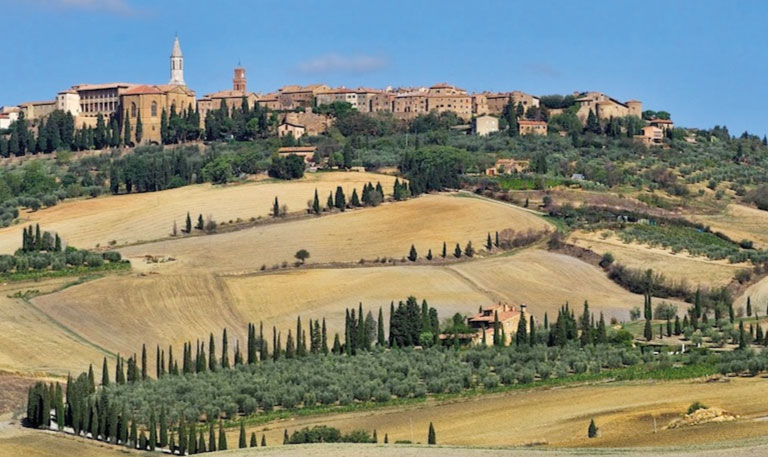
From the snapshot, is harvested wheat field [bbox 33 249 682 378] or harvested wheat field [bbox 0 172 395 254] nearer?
harvested wheat field [bbox 33 249 682 378]

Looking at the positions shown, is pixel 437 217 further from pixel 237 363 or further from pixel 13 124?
pixel 13 124

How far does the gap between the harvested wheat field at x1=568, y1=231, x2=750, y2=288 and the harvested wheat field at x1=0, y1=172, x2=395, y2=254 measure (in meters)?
20.4

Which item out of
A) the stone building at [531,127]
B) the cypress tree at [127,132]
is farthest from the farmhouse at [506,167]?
the cypress tree at [127,132]

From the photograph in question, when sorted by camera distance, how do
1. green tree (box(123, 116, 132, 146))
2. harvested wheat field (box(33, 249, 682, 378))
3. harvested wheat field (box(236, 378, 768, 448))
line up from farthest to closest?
→ 1. green tree (box(123, 116, 132, 146))
2. harvested wheat field (box(33, 249, 682, 378))
3. harvested wheat field (box(236, 378, 768, 448))

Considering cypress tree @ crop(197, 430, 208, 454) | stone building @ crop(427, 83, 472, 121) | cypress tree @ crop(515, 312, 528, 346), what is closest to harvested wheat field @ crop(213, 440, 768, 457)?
cypress tree @ crop(197, 430, 208, 454)

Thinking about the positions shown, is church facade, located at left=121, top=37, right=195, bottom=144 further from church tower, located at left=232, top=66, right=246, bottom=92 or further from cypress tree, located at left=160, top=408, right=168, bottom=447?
cypress tree, located at left=160, top=408, right=168, bottom=447

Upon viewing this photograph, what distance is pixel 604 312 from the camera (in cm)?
10119

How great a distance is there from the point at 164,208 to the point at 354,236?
18.0 metres

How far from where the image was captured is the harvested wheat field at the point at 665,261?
361 feet

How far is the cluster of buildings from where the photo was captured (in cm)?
17075

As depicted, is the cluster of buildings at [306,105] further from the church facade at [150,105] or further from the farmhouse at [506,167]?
the farmhouse at [506,167]

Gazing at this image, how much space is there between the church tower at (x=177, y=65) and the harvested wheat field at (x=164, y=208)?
53301 mm

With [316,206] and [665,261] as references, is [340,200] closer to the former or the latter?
[316,206]

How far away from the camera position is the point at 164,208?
130 m
